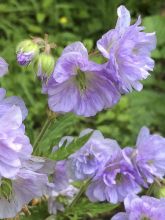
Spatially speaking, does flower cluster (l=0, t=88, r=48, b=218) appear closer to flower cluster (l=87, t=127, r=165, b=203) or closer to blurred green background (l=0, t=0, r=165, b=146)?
flower cluster (l=87, t=127, r=165, b=203)

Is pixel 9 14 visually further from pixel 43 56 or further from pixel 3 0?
pixel 43 56

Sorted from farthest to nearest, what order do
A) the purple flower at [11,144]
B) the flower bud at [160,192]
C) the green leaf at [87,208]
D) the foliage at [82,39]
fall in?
1. the foliage at [82,39]
2. the green leaf at [87,208]
3. the flower bud at [160,192]
4. the purple flower at [11,144]

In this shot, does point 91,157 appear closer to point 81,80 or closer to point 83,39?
point 81,80

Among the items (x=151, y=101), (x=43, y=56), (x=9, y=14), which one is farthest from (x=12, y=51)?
(x=43, y=56)

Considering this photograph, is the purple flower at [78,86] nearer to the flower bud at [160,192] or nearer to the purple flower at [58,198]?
the flower bud at [160,192]

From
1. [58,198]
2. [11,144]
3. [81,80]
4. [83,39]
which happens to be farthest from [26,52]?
Answer: [83,39]

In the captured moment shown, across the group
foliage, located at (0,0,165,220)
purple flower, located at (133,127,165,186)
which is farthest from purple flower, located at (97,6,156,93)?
foliage, located at (0,0,165,220)

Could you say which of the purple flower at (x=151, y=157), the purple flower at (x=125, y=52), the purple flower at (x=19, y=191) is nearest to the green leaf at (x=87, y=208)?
the purple flower at (x=151, y=157)
